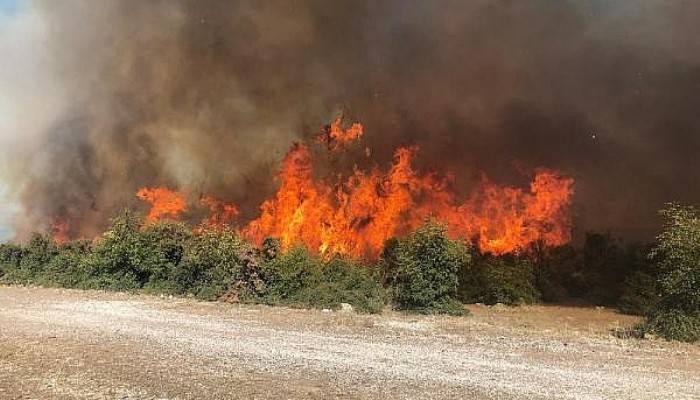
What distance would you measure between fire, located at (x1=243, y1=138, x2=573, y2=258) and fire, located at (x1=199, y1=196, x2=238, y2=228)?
340 cm

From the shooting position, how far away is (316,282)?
91.5 feet

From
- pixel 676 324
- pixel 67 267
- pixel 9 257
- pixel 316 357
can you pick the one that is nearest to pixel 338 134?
pixel 67 267

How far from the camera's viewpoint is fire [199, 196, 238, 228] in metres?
43.4

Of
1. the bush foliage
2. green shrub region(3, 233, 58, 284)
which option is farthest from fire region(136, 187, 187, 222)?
the bush foliage

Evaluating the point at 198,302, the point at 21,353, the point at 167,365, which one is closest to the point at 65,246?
the point at 198,302

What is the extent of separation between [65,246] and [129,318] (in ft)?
60.4

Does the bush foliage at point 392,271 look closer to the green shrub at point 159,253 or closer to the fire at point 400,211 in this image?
the green shrub at point 159,253

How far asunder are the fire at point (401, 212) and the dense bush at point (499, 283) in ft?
9.32

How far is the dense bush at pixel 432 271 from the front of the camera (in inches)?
1007

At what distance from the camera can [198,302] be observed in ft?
91.6

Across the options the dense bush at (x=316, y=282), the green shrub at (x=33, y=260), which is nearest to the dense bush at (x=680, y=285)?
the dense bush at (x=316, y=282)

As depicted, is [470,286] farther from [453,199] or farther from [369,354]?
[369,354]

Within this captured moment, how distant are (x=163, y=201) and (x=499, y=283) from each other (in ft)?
89.3

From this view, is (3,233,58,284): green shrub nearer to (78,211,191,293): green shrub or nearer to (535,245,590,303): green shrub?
(78,211,191,293): green shrub
